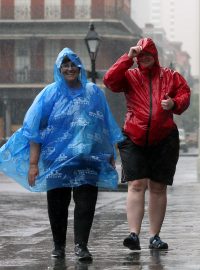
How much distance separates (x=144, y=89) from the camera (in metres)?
7.61

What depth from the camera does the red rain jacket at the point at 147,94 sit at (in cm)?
755

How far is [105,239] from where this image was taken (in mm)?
8680

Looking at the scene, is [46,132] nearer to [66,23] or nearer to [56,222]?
[56,222]

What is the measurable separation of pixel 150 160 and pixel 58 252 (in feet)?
3.43

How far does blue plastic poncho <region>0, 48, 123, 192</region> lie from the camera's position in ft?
23.7

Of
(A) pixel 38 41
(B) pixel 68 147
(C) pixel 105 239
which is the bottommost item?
(A) pixel 38 41

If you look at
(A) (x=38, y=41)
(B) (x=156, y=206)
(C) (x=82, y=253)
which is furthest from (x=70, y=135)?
(A) (x=38, y=41)

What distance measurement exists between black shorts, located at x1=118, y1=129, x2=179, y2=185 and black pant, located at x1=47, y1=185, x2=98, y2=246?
0.42m

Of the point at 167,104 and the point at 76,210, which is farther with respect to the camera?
the point at 167,104

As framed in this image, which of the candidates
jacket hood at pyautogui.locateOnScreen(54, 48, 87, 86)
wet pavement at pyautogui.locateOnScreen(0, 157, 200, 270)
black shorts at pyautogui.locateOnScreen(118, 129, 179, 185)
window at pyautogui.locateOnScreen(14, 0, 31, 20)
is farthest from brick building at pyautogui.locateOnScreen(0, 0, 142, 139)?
jacket hood at pyautogui.locateOnScreen(54, 48, 87, 86)

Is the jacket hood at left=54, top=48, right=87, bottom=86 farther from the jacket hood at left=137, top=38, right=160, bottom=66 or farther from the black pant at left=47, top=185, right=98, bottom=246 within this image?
the black pant at left=47, top=185, right=98, bottom=246

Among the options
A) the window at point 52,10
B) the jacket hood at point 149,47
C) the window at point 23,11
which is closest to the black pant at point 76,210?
the jacket hood at point 149,47

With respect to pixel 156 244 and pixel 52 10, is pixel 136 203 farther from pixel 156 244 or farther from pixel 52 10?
pixel 52 10

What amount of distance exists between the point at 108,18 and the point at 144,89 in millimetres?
49566
